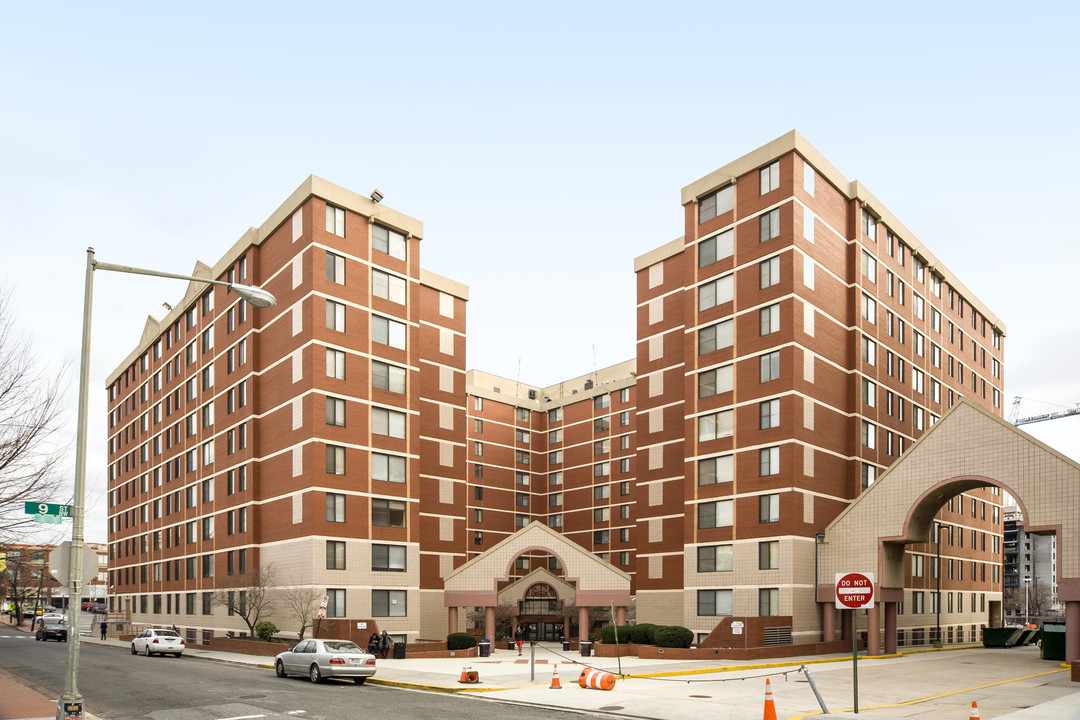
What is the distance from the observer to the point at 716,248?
54969 mm

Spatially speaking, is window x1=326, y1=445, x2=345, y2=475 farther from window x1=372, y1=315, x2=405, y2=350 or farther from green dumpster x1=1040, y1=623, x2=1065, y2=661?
green dumpster x1=1040, y1=623, x2=1065, y2=661

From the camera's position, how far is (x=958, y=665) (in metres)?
40.5

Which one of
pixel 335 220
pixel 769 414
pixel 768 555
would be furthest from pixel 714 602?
pixel 335 220

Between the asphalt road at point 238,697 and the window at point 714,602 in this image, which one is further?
the window at point 714,602

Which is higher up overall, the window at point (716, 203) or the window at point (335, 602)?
the window at point (716, 203)

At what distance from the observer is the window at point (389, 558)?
53.2 meters

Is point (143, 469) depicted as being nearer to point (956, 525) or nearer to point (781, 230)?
point (781, 230)

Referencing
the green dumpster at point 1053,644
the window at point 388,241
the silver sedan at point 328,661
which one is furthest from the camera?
the window at point 388,241

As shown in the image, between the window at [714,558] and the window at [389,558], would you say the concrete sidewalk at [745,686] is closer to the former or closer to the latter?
the window at [714,558]

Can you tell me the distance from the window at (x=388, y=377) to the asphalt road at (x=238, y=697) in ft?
74.0

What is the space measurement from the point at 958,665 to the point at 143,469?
71.0 meters

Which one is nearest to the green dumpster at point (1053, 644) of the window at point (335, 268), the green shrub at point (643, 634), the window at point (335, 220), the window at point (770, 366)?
the window at point (770, 366)

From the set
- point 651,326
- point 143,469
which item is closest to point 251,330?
point 651,326

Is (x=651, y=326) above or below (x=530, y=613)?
above
